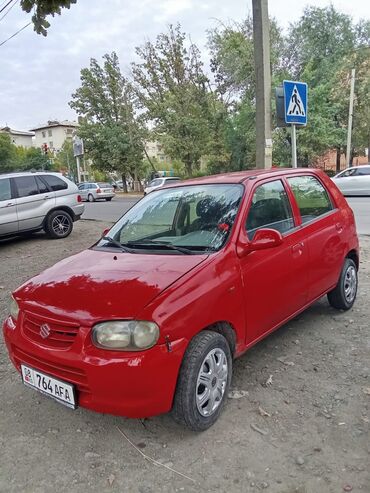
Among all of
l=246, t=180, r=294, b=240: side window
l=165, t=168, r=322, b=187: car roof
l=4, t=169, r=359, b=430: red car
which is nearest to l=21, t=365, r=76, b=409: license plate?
l=4, t=169, r=359, b=430: red car

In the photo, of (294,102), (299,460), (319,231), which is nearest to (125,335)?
(299,460)

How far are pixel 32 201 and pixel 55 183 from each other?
819 millimetres

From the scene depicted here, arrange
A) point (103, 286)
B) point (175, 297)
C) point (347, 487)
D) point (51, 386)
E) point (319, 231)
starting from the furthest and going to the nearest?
point (319, 231) < point (103, 286) < point (51, 386) < point (175, 297) < point (347, 487)

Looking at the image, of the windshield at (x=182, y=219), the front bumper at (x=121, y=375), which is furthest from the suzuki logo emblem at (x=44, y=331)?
the windshield at (x=182, y=219)

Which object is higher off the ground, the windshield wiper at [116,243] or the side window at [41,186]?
the side window at [41,186]

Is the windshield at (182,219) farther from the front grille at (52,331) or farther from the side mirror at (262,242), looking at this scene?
the front grille at (52,331)

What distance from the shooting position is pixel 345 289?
4.72m

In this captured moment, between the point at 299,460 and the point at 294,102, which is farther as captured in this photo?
the point at 294,102

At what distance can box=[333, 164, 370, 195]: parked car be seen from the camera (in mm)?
19547

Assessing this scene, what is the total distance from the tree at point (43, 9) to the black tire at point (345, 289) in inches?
159

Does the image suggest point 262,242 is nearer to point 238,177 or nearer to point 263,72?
point 238,177

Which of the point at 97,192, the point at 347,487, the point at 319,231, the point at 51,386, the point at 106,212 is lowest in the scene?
the point at 106,212

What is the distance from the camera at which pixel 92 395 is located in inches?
101

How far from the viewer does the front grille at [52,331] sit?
104 inches
